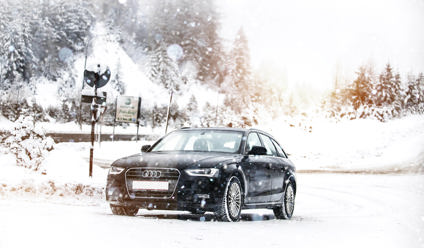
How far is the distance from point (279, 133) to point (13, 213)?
3896cm

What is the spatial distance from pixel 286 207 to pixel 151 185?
319cm

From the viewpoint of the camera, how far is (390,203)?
1587cm

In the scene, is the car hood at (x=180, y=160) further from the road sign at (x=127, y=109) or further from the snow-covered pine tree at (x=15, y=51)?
the snow-covered pine tree at (x=15, y=51)

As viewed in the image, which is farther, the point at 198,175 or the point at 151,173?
the point at 151,173

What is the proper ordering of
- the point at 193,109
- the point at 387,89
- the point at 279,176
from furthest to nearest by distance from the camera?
the point at 193,109 < the point at 387,89 < the point at 279,176

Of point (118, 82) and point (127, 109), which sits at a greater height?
point (118, 82)

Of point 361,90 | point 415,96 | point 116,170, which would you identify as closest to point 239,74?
point 361,90

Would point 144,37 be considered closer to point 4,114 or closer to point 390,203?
point 4,114

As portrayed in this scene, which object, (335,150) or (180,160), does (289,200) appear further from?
(335,150)

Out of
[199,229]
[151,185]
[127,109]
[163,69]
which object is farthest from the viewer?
[163,69]

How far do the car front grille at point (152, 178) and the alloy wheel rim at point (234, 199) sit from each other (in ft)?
2.73

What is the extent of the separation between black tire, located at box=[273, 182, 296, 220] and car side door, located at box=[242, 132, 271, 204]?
71 centimetres

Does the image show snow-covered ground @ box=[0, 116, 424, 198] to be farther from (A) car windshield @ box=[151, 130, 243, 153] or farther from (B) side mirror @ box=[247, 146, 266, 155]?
(B) side mirror @ box=[247, 146, 266, 155]

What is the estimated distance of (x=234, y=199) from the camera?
9.65m
